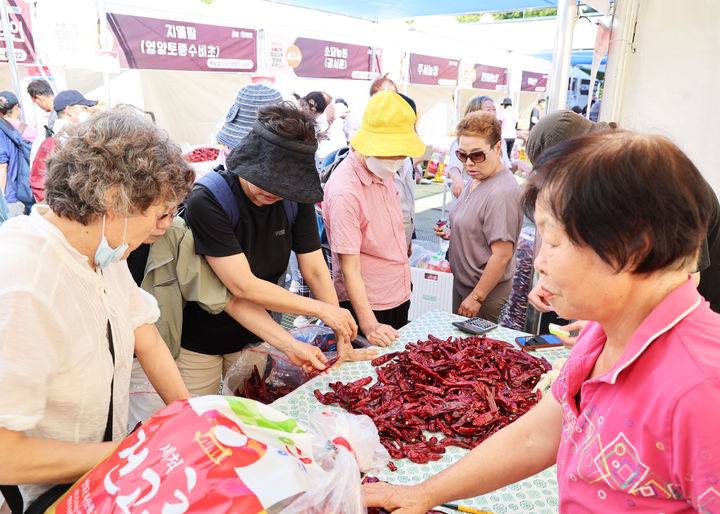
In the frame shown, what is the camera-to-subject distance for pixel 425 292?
4.59 metres

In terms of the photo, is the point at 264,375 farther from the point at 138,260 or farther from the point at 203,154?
the point at 203,154

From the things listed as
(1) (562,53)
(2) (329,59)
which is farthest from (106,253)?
(2) (329,59)

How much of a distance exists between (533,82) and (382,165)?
20.8 meters

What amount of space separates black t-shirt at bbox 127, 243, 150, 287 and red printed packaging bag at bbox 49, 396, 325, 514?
1.18m

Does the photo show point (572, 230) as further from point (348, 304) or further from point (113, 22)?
point (113, 22)

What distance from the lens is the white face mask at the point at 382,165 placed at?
10.6 feet

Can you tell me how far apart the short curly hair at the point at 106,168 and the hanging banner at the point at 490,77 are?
17.1 meters

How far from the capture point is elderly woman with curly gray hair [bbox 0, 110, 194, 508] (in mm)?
1281

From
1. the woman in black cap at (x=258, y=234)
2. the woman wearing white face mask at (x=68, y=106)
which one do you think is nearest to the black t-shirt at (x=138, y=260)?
the woman in black cap at (x=258, y=234)

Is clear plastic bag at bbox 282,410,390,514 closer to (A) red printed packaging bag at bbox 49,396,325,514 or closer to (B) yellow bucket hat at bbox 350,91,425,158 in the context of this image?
(A) red printed packaging bag at bbox 49,396,325,514

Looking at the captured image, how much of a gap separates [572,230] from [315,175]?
1604mm

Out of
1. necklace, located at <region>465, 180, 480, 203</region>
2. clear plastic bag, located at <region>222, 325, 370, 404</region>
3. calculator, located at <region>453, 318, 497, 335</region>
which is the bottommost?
clear plastic bag, located at <region>222, 325, 370, 404</region>

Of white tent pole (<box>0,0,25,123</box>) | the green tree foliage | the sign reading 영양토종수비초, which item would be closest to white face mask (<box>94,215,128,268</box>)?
white tent pole (<box>0,0,25,123</box>)

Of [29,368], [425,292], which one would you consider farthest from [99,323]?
[425,292]
